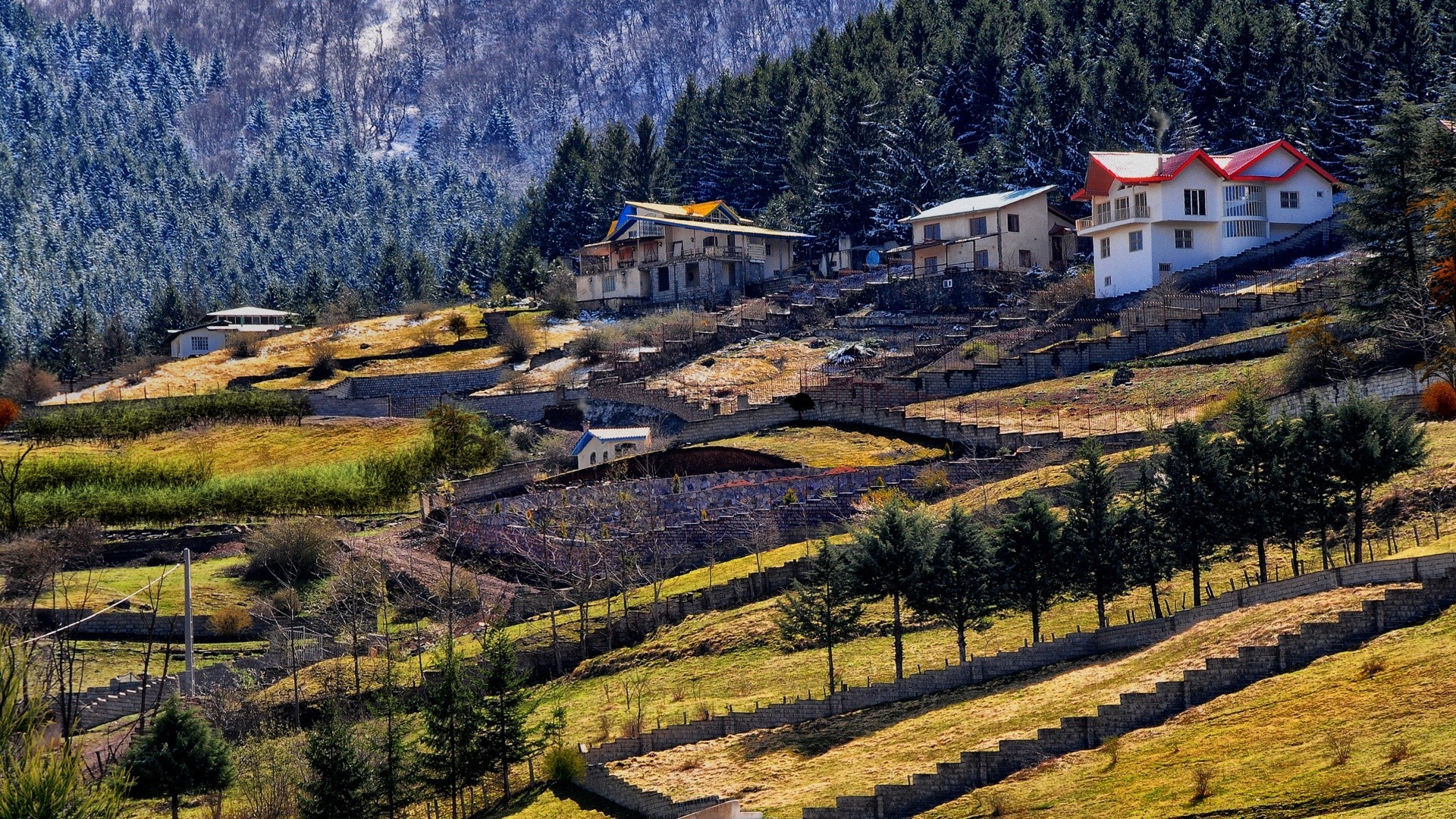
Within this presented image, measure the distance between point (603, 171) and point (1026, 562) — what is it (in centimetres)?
9841

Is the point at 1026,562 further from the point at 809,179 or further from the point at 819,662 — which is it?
the point at 809,179

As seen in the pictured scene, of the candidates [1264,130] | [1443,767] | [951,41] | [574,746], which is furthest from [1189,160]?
[1443,767]

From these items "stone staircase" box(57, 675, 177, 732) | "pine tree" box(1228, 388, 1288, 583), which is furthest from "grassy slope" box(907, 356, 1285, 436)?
"stone staircase" box(57, 675, 177, 732)

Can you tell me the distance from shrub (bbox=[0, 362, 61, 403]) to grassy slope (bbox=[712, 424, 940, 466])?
181ft

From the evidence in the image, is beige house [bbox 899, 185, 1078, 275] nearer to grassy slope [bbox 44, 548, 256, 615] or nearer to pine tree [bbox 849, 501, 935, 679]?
grassy slope [bbox 44, 548, 256, 615]

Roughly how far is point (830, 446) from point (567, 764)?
3012 cm

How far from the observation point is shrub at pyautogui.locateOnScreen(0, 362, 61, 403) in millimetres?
117250

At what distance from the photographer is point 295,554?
7806cm

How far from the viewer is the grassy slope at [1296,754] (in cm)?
3238

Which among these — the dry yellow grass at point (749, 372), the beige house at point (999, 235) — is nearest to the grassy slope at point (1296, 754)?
the dry yellow grass at point (749, 372)

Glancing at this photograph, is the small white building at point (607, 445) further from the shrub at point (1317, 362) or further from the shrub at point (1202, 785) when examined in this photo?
the shrub at point (1202, 785)

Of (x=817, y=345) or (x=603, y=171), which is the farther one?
(x=603, y=171)

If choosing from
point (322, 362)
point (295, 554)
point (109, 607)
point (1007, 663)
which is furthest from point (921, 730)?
point (322, 362)

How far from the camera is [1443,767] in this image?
103ft
